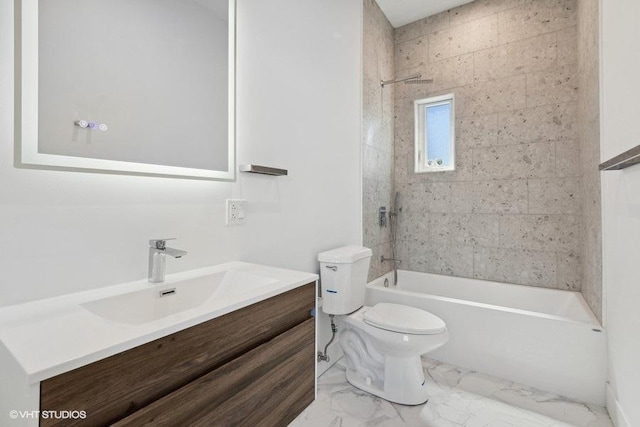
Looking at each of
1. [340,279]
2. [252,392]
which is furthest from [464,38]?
[252,392]

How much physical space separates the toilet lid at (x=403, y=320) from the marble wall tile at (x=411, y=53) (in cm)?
246

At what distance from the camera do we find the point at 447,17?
281cm

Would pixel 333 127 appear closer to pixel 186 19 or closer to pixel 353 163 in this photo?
pixel 353 163

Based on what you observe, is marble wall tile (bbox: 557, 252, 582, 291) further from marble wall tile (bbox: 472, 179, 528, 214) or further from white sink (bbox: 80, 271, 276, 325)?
white sink (bbox: 80, 271, 276, 325)

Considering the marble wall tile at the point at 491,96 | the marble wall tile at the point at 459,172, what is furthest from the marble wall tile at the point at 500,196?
the marble wall tile at the point at 491,96

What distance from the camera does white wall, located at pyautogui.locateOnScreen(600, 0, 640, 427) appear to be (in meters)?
1.17

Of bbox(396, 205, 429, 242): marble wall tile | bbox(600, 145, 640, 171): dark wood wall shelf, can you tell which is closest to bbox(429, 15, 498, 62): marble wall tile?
bbox(396, 205, 429, 242): marble wall tile

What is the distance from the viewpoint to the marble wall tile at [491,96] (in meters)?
2.51

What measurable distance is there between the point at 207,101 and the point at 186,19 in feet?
1.08

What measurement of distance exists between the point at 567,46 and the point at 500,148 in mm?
890

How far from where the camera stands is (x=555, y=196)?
2391 millimetres

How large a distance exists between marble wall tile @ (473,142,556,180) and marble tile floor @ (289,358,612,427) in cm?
165

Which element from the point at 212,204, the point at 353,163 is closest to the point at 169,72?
the point at 212,204

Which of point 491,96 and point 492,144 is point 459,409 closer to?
point 492,144
